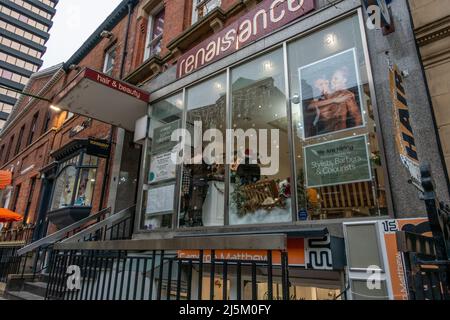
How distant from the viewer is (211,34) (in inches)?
326

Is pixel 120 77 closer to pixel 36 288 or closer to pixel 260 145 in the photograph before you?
pixel 36 288

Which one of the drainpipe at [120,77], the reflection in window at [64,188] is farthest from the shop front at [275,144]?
the reflection in window at [64,188]

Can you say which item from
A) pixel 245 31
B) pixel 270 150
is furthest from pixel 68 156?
pixel 270 150

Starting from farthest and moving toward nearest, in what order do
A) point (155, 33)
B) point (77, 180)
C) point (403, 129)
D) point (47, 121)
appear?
1. point (47, 121)
2. point (155, 33)
3. point (77, 180)
4. point (403, 129)

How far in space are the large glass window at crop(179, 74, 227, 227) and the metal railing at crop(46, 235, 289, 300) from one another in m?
1.36

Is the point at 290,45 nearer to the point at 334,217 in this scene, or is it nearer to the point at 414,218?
the point at 334,217

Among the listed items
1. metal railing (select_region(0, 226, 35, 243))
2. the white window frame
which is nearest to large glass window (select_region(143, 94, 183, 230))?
the white window frame

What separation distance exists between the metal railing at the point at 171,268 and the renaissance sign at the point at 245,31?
4.58 m

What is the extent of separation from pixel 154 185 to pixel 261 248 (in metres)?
5.84

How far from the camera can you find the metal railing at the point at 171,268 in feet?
8.40

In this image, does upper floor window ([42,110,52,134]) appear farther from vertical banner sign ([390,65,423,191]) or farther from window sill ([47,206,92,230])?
vertical banner sign ([390,65,423,191])

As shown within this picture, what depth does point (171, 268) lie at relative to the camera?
10.6ft

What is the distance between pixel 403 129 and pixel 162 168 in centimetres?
562
